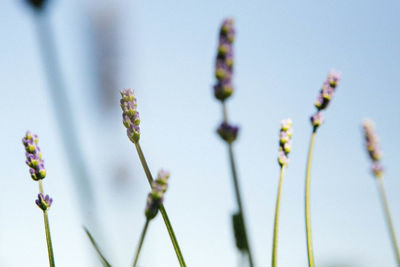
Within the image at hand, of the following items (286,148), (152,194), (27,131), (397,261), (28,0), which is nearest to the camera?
(28,0)

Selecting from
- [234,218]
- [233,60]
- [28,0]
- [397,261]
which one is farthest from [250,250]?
[397,261]

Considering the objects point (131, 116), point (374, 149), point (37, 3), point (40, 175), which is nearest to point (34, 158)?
point (40, 175)

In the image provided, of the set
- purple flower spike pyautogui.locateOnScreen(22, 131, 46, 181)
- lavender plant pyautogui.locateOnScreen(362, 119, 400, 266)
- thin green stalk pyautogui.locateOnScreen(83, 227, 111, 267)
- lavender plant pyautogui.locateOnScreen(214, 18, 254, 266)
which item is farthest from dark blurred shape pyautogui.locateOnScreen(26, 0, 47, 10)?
lavender plant pyautogui.locateOnScreen(362, 119, 400, 266)

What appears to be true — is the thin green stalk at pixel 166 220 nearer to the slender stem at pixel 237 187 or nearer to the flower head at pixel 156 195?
the flower head at pixel 156 195

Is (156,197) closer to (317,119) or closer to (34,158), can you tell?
(34,158)

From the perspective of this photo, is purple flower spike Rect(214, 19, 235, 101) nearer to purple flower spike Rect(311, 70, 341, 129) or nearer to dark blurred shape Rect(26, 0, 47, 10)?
dark blurred shape Rect(26, 0, 47, 10)

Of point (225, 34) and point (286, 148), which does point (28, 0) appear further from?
point (286, 148)
